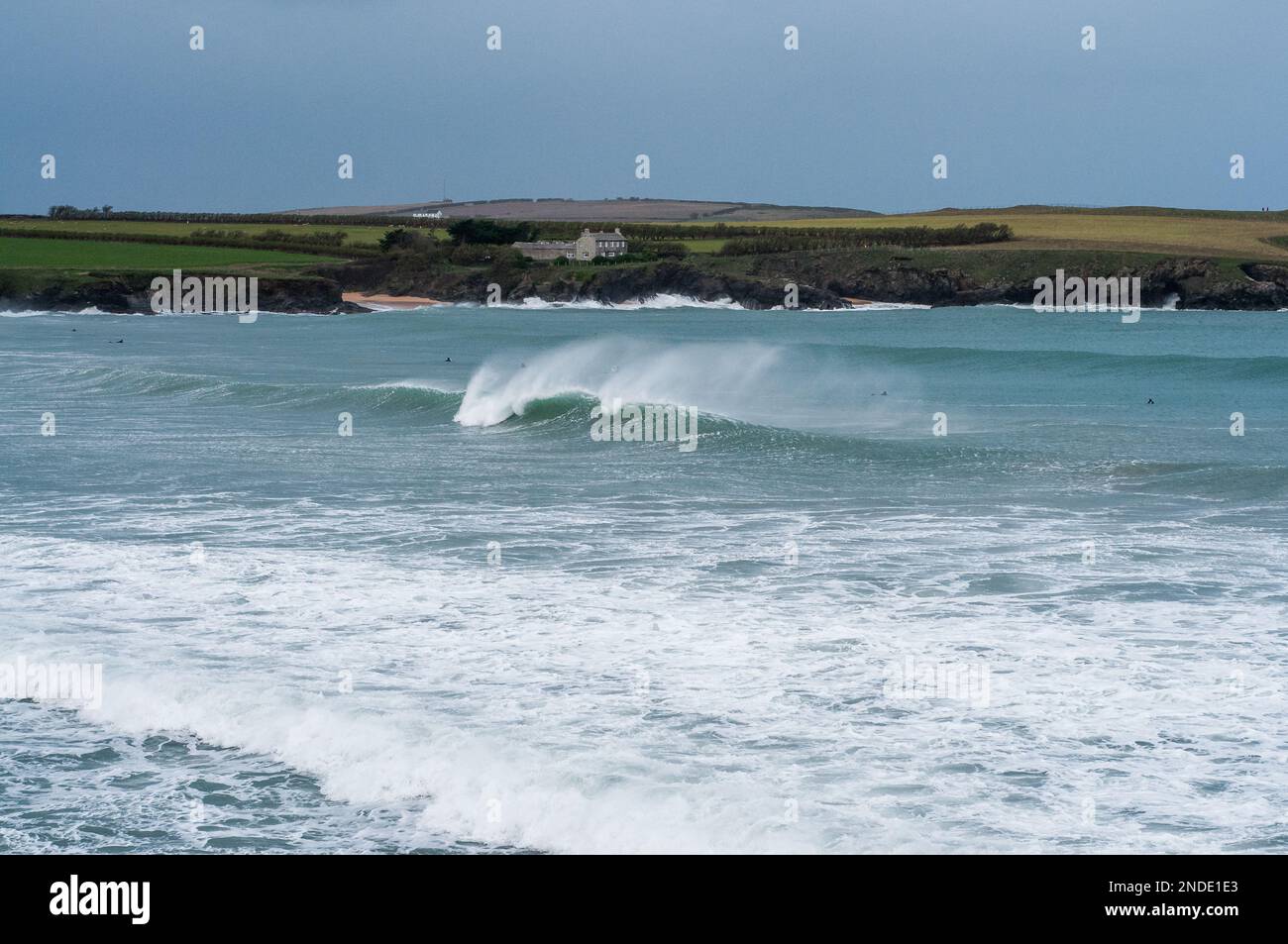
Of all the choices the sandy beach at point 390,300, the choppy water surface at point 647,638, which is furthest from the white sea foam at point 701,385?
the sandy beach at point 390,300

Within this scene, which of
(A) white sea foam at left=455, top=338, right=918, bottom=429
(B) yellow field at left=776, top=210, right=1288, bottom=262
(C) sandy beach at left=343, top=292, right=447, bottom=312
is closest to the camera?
(A) white sea foam at left=455, top=338, right=918, bottom=429

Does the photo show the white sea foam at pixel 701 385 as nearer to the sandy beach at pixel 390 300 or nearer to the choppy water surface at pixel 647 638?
the choppy water surface at pixel 647 638

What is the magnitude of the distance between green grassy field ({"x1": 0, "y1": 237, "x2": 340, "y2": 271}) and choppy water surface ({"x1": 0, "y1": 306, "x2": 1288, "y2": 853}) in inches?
3030

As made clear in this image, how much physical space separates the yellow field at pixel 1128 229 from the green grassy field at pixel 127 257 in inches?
2123

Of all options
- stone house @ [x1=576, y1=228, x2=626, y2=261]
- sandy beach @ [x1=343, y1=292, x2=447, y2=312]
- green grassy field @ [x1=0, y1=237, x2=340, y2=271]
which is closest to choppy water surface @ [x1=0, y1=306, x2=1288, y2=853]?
sandy beach @ [x1=343, y1=292, x2=447, y2=312]

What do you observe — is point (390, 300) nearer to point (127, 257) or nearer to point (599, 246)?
point (127, 257)

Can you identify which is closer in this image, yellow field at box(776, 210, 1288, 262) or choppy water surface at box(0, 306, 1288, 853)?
choppy water surface at box(0, 306, 1288, 853)

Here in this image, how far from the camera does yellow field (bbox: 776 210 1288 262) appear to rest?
331ft

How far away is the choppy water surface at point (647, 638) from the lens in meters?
6.77

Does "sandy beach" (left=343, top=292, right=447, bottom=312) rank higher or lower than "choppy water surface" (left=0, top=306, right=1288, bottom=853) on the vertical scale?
higher

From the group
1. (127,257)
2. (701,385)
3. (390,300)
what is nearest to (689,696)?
(701,385)

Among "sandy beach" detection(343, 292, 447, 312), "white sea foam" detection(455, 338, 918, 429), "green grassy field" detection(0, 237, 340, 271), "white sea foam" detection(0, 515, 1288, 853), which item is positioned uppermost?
"green grassy field" detection(0, 237, 340, 271)

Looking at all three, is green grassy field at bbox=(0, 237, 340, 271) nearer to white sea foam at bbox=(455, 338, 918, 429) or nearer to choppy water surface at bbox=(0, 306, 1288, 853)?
white sea foam at bbox=(455, 338, 918, 429)
